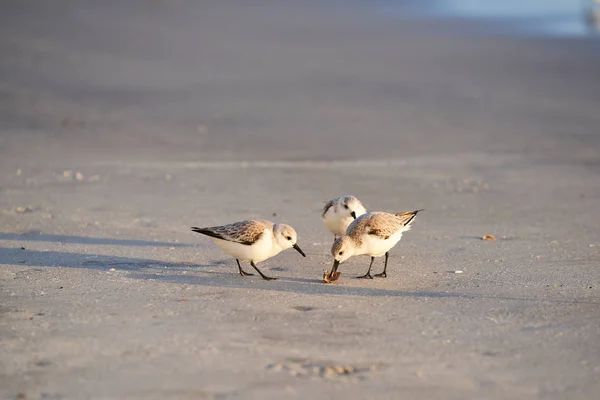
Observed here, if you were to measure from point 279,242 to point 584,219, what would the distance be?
4106mm

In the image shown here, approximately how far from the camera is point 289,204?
11.4 m

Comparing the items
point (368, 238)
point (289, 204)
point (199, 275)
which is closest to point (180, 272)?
point (199, 275)

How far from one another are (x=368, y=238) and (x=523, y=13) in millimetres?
26875

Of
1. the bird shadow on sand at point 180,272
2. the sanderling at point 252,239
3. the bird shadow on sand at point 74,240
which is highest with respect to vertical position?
the sanderling at point 252,239

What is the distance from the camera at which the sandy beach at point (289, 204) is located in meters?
5.91

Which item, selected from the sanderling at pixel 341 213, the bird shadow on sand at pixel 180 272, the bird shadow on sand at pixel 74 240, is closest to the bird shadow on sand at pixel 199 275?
the bird shadow on sand at pixel 180 272

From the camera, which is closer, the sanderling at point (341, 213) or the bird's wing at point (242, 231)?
the bird's wing at point (242, 231)

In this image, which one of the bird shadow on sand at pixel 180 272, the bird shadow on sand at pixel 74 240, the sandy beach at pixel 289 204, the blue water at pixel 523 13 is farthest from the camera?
the blue water at pixel 523 13

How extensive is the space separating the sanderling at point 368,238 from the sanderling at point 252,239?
1.39 ft

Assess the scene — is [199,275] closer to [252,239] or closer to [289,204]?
[252,239]

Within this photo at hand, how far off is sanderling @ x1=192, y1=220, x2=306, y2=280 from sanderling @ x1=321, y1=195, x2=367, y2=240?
108cm

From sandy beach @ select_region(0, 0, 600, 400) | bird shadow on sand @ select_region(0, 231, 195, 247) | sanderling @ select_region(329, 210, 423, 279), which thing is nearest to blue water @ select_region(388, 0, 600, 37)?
sandy beach @ select_region(0, 0, 600, 400)

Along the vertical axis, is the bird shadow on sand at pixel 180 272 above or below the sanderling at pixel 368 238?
below

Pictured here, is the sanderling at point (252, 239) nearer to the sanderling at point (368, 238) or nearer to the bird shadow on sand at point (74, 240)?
the sanderling at point (368, 238)
